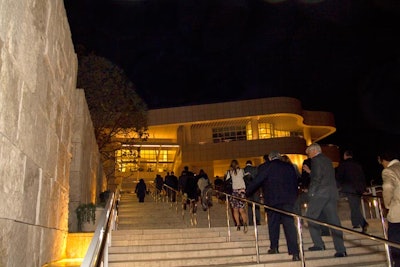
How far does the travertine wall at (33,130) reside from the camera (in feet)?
10.2

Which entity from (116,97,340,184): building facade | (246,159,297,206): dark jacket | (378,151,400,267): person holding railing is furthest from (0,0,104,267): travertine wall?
(116,97,340,184): building facade

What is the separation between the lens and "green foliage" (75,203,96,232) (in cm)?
903

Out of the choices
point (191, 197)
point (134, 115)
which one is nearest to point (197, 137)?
point (134, 115)

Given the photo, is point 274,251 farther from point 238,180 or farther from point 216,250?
point 238,180

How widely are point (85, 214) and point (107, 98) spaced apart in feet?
39.9

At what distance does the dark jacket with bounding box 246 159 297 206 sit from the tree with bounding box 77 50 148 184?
1466cm

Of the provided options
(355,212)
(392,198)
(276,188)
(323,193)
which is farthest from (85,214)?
(392,198)

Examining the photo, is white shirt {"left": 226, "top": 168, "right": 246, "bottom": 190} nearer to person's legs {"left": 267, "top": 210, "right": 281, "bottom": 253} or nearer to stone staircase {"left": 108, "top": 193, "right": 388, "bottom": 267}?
stone staircase {"left": 108, "top": 193, "right": 388, "bottom": 267}

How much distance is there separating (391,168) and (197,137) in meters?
33.9

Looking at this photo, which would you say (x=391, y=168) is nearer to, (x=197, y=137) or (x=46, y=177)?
(x=46, y=177)

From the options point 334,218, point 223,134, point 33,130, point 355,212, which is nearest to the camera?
point 33,130

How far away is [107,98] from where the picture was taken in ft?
67.3

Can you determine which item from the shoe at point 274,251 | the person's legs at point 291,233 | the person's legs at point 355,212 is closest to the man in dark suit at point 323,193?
the person's legs at point 291,233

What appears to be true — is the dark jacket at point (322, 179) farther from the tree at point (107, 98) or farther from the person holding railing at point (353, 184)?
the tree at point (107, 98)
